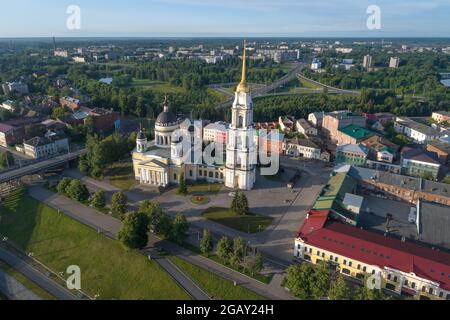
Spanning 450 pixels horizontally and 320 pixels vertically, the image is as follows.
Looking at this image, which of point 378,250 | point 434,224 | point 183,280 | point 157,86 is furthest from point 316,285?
point 157,86

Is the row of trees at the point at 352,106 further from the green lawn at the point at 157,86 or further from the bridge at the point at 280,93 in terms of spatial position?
the green lawn at the point at 157,86

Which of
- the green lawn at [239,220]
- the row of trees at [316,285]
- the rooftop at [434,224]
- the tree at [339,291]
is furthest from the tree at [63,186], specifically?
the rooftop at [434,224]

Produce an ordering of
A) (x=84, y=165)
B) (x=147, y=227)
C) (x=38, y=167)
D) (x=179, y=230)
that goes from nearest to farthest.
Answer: (x=179, y=230)
(x=147, y=227)
(x=38, y=167)
(x=84, y=165)

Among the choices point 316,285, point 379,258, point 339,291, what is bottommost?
point 316,285

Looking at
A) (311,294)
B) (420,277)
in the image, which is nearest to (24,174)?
(311,294)

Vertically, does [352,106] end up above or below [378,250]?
above

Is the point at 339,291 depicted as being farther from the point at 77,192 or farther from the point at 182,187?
the point at 77,192

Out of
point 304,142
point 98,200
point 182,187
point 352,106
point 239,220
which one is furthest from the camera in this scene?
point 352,106

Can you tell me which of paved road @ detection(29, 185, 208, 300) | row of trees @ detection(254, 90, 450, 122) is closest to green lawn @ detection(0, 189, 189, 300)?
paved road @ detection(29, 185, 208, 300)
